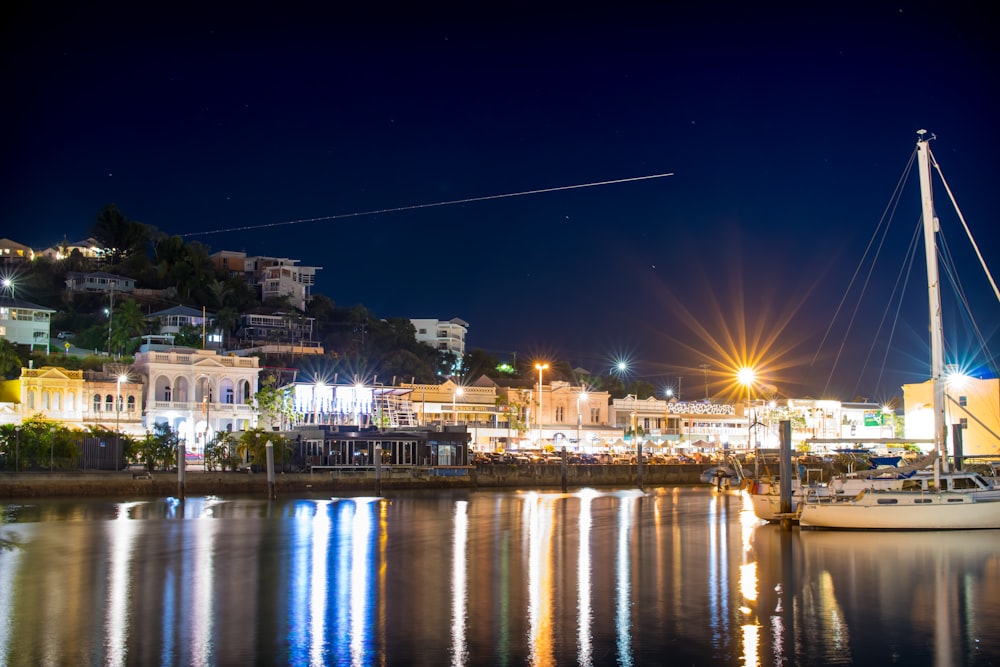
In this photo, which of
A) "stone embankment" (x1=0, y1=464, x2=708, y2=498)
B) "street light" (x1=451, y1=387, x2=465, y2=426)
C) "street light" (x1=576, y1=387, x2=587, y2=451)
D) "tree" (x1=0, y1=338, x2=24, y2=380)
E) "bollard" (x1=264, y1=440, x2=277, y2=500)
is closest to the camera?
"stone embankment" (x1=0, y1=464, x2=708, y2=498)

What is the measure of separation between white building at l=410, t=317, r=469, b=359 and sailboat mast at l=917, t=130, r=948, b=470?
117 metres

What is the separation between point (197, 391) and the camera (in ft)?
302

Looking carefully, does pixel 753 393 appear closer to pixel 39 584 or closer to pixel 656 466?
pixel 656 466

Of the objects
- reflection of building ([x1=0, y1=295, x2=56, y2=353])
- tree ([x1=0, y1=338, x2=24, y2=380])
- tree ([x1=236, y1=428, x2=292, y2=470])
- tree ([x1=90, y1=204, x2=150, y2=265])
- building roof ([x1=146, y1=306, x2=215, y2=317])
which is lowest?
tree ([x1=236, y1=428, x2=292, y2=470])

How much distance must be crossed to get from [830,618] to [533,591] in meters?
8.53

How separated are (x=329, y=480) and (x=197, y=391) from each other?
91.9ft

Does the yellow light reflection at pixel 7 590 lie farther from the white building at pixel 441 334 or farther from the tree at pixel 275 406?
the white building at pixel 441 334

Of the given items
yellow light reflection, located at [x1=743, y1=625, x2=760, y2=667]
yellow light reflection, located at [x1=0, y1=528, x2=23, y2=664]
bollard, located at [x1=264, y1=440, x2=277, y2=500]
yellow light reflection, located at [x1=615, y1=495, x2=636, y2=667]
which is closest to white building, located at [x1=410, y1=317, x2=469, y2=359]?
bollard, located at [x1=264, y1=440, x2=277, y2=500]

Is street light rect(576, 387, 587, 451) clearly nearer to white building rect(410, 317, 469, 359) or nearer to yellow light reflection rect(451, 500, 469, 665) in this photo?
white building rect(410, 317, 469, 359)

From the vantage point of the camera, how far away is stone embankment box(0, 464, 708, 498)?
61.1 metres

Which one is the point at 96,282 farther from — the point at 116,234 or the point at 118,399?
the point at 118,399

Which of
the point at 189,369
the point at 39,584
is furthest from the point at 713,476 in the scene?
the point at 39,584

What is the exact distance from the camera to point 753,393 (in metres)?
160

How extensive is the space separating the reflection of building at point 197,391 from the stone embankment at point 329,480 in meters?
19.8
